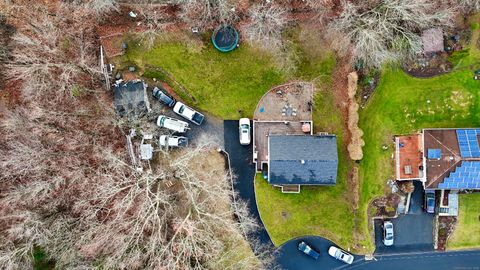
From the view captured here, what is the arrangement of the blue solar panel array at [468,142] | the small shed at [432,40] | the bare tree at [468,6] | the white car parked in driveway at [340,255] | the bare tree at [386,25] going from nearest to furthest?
the bare tree at [386,25]
the blue solar panel array at [468,142]
the bare tree at [468,6]
the small shed at [432,40]
the white car parked in driveway at [340,255]

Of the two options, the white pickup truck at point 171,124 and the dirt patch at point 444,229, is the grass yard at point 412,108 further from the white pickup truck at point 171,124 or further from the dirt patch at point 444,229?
the white pickup truck at point 171,124

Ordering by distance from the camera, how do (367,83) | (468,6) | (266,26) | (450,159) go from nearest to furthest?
(450,159) < (266,26) < (468,6) < (367,83)

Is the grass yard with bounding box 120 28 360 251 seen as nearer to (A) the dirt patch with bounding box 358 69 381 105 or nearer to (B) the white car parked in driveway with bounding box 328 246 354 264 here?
(B) the white car parked in driveway with bounding box 328 246 354 264

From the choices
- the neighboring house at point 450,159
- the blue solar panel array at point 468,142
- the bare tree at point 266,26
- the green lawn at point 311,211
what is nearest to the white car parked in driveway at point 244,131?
the green lawn at point 311,211

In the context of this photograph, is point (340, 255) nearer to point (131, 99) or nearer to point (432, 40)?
point (432, 40)

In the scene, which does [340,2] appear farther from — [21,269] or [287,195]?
[21,269]

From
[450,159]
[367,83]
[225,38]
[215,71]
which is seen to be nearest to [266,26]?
[225,38]

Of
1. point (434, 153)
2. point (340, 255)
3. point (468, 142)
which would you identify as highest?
point (468, 142)
